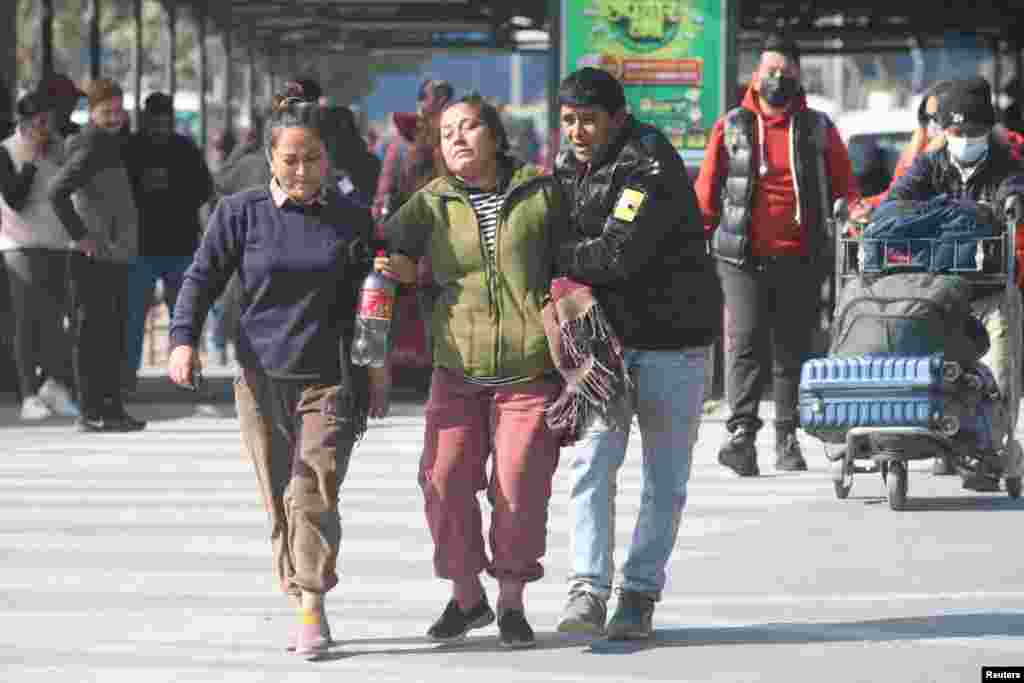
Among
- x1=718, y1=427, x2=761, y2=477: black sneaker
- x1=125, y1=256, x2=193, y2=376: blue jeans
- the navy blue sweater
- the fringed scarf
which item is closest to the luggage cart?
x1=718, y1=427, x2=761, y2=477: black sneaker

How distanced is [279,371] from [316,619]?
0.72 m

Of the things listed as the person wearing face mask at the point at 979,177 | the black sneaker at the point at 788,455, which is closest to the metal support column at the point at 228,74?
the black sneaker at the point at 788,455

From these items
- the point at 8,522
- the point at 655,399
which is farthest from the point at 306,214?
the point at 8,522

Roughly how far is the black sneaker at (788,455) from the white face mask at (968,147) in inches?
64.9

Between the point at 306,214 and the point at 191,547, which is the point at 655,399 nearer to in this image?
the point at 306,214

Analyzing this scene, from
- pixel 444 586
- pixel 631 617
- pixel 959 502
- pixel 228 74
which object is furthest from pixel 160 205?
pixel 228 74

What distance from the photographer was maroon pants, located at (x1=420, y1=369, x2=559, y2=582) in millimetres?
7703

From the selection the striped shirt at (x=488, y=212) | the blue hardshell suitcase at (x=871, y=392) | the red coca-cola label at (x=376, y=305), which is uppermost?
the striped shirt at (x=488, y=212)

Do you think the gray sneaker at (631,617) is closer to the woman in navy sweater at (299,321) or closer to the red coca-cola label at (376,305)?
the woman in navy sweater at (299,321)

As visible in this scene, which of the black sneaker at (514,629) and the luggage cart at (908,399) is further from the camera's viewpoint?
the luggage cart at (908,399)

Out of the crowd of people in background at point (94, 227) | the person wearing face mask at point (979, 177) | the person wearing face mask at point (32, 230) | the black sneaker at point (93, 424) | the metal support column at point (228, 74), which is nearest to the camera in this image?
the person wearing face mask at point (979, 177)

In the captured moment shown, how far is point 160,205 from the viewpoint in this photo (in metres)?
15.8

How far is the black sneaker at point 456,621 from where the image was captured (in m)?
7.83

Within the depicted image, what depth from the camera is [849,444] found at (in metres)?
10.9
